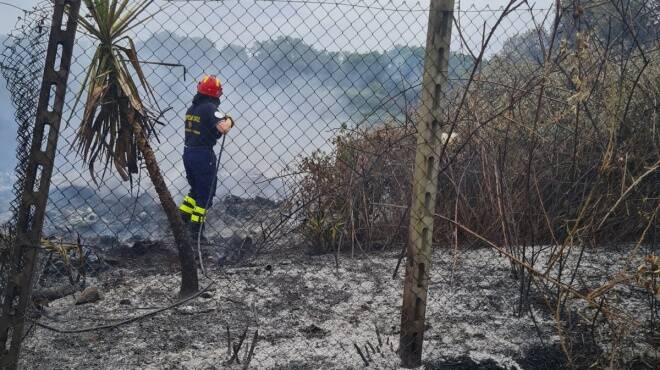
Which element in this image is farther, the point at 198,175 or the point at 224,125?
the point at 198,175

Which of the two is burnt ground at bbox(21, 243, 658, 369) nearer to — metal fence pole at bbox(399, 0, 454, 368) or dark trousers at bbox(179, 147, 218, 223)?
metal fence pole at bbox(399, 0, 454, 368)

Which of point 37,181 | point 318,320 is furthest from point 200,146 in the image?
point 37,181

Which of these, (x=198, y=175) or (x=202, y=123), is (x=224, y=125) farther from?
(x=198, y=175)

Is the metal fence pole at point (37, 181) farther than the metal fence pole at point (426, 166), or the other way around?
the metal fence pole at point (426, 166)

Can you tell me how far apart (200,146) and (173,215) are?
257 centimetres

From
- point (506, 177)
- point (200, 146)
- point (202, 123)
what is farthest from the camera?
point (200, 146)

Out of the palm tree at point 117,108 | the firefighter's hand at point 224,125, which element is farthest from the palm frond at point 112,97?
the firefighter's hand at point 224,125

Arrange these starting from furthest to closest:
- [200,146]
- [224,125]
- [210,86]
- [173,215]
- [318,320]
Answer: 1. [200,146]
2. [210,86]
3. [224,125]
4. [173,215]
5. [318,320]

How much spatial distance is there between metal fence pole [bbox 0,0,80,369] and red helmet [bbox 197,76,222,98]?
4125 mm

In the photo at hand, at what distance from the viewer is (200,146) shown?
6891 millimetres

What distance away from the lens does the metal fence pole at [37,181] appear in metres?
2.40

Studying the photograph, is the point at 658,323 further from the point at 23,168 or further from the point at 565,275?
the point at 23,168

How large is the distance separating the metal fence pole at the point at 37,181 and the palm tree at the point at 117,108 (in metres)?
1.29

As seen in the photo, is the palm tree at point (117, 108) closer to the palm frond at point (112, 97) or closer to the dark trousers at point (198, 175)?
the palm frond at point (112, 97)
